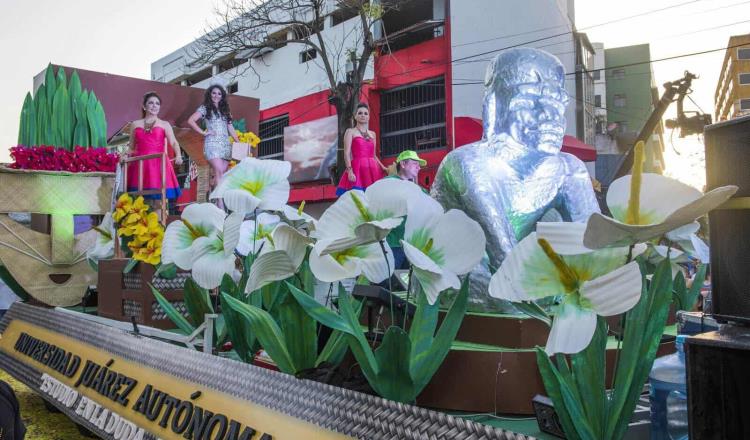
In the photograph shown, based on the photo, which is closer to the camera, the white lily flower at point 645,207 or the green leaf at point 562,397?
the white lily flower at point 645,207

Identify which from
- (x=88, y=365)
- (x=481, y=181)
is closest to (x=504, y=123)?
(x=481, y=181)

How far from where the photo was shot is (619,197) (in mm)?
608

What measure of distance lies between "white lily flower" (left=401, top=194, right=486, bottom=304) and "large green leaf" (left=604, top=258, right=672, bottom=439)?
0.64 feet

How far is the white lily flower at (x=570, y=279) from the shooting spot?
1.75ft

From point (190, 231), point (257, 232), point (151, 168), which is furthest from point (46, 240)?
point (257, 232)

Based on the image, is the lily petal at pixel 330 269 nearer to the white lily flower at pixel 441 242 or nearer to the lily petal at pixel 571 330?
the white lily flower at pixel 441 242

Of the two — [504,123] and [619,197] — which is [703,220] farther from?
[619,197]

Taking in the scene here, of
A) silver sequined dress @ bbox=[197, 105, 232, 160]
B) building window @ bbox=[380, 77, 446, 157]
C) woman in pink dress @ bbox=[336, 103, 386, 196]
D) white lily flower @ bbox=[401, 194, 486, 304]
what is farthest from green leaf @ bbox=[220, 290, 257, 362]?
building window @ bbox=[380, 77, 446, 157]

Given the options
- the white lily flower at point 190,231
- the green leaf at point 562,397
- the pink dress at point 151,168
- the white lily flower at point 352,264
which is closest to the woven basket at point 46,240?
the pink dress at point 151,168

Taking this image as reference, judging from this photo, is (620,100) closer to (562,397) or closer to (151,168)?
(151,168)

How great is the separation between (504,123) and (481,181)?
18 centimetres

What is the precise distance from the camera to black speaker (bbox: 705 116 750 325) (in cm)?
56

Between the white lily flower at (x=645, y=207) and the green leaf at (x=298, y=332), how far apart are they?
53cm

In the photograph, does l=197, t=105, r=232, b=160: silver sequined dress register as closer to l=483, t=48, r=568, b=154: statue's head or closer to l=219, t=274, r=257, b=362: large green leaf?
l=483, t=48, r=568, b=154: statue's head
